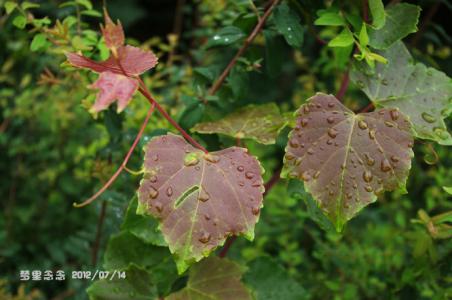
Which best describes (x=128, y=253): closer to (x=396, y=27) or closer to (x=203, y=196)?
(x=203, y=196)

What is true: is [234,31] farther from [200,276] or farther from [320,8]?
[200,276]

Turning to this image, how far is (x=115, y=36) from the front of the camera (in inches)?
27.6

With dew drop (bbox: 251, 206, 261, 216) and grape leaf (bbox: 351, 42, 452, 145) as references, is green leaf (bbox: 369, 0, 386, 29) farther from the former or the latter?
dew drop (bbox: 251, 206, 261, 216)

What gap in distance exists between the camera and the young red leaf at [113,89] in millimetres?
662

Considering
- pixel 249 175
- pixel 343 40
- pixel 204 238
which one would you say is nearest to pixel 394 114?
pixel 343 40

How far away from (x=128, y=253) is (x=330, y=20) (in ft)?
2.07

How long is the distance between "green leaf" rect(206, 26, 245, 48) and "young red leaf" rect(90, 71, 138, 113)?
449mm

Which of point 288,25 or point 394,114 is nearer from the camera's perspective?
point 394,114

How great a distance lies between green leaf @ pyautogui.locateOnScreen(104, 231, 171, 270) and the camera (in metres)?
1.06

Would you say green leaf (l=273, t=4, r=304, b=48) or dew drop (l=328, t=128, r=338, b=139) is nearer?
dew drop (l=328, t=128, r=338, b=139)

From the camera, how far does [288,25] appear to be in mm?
1054

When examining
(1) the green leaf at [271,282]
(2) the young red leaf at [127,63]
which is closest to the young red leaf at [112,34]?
(2) the young red leaf at [127,63]

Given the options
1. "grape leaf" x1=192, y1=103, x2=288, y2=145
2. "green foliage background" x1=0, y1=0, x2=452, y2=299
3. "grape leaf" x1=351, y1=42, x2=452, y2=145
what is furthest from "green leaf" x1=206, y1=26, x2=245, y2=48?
"grape leaf" x1=351, y1=42, x2=452, y2=145

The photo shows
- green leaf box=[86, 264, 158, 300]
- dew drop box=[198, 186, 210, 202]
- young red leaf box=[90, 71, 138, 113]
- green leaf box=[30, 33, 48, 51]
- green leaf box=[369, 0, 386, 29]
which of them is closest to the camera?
young red leaf box=[90, 71, 138, 113]
